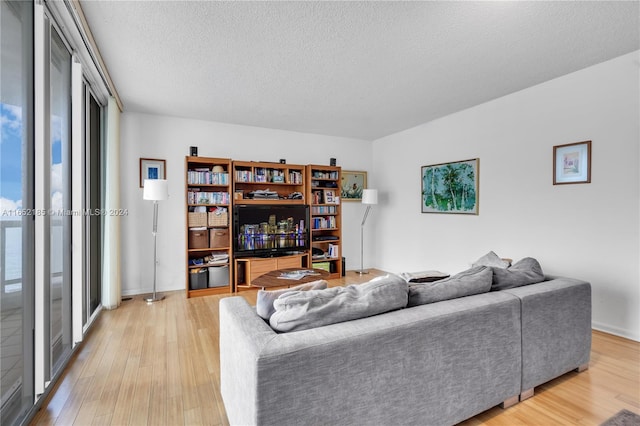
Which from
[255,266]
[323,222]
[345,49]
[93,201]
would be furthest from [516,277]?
[93,201]

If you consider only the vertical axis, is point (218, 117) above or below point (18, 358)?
above

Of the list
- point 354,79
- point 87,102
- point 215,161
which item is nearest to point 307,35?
point 354,79

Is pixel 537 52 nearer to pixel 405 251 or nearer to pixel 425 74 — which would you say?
pixel 425 74

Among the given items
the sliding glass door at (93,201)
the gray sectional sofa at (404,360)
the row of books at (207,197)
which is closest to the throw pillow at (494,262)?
the gray sectional sofa at (404,360)

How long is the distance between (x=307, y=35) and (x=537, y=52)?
2.02 m

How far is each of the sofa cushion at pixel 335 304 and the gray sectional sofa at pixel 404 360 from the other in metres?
0.05

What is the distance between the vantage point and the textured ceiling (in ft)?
6.97

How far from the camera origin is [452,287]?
1.86m

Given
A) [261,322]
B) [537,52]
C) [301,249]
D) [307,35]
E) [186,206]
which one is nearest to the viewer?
[261,322]

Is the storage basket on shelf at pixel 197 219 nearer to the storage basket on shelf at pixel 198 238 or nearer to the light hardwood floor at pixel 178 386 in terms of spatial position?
the storage basket on shelf at pixel 198 238

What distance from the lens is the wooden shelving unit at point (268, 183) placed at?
15.6ft

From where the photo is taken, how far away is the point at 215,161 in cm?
449

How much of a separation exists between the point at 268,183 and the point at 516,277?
3676mm

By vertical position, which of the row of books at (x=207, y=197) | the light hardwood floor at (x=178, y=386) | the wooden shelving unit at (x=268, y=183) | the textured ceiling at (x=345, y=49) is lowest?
the light hardwood floor at (x=178, y=386)
